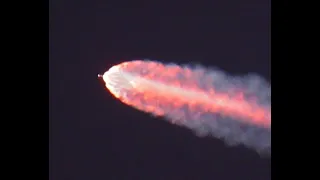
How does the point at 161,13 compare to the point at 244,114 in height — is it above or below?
above

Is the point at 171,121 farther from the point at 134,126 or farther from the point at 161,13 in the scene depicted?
the point at 161,13

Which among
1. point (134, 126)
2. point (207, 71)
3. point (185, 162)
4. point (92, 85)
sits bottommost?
point (185, 162)

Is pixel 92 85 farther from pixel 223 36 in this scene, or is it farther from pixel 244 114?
pixel 244 114

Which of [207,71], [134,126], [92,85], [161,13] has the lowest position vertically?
[134,126]

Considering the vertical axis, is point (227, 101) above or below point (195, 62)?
below

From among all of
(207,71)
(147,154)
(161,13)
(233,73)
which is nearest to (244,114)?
(233,73)

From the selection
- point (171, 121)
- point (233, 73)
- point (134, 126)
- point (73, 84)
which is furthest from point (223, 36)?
point (73, 84)
